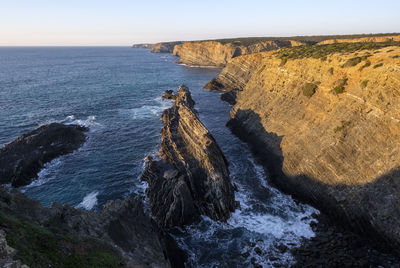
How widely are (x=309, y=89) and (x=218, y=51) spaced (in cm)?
13807

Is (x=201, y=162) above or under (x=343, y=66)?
under

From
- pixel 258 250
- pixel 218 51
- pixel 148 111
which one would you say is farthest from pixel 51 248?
pixel 218 51

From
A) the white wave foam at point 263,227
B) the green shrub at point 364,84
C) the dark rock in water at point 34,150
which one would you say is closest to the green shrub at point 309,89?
the green shrub at point 364,84

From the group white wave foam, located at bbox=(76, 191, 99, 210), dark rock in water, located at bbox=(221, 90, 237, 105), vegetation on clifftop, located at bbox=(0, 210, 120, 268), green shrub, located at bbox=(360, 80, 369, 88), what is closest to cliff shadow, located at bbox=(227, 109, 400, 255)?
green shrub, located at bbox=(360, 80, 369, 88)

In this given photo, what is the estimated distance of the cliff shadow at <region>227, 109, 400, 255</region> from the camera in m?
24.4

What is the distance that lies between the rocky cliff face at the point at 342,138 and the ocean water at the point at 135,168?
371 cm

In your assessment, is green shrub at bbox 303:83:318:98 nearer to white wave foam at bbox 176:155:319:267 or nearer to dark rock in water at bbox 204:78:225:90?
white wave foam at bbox 176:155:319:267

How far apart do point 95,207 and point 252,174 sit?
24.6 metres

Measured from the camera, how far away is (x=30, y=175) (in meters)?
38.4

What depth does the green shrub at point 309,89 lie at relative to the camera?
136ft

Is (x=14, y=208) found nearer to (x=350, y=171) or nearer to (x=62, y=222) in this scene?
(x=62, y=222)

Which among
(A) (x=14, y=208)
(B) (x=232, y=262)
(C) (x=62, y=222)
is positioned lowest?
(B) (x=232, y=262)

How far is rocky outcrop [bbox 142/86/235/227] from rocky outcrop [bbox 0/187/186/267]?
3.57 metres

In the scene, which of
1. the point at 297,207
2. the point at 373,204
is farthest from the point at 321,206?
the point at 373,204
